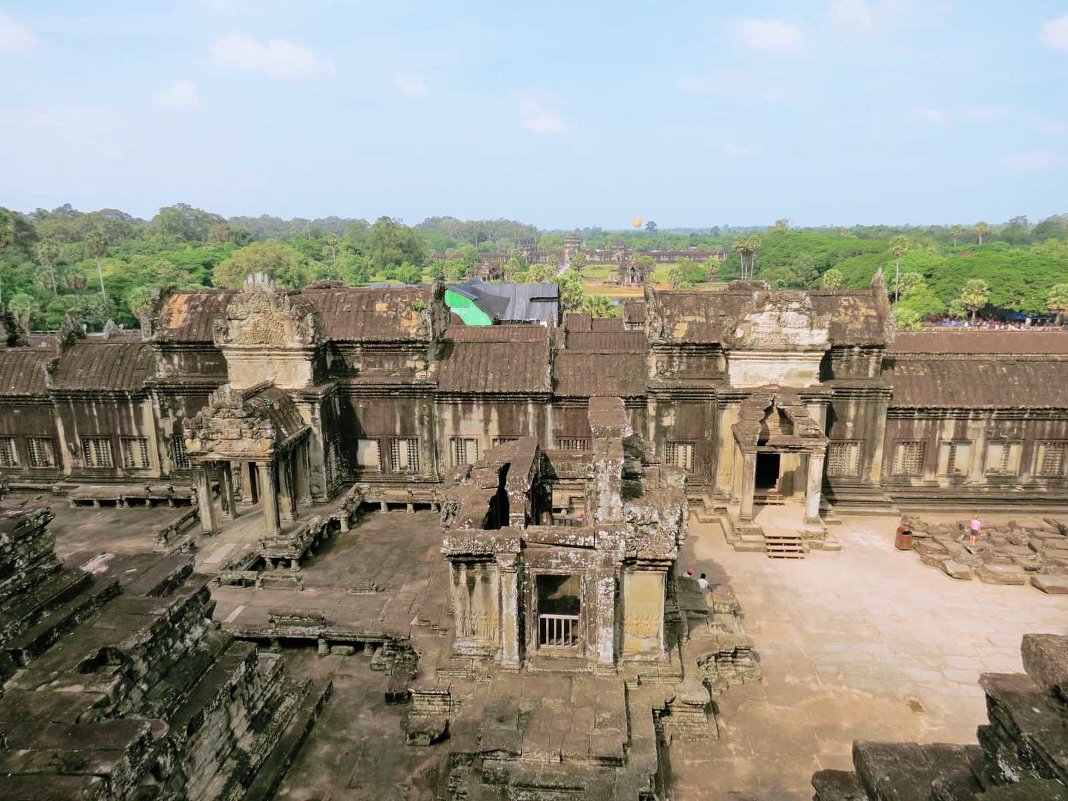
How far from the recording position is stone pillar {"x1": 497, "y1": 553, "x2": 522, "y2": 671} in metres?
13.3

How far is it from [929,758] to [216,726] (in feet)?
29.4

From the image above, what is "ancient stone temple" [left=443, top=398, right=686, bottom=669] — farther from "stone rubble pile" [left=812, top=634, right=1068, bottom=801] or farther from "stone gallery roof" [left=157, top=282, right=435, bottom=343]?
"stone gallery roof" [left=157, top=282, right=435, bottom=343]

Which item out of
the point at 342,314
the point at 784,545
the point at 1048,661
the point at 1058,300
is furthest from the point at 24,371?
the point at 1058,300

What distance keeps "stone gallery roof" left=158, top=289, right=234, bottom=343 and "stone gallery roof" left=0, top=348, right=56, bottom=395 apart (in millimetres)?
4957

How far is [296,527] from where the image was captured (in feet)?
72.0

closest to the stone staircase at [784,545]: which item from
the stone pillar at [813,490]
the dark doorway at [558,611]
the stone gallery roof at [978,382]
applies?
the stone pillar at [813,490]

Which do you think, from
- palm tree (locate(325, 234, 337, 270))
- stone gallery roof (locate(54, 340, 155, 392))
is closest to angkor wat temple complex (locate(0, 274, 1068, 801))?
stone gallery roof (locate(54, 340, 155, 392))

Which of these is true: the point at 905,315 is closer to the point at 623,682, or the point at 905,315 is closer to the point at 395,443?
the point at 395,443

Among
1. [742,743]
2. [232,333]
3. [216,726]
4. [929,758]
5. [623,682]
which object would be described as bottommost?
[742,743]

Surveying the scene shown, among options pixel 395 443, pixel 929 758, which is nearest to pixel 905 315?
pixel 395 443

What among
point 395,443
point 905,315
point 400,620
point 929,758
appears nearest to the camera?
point 929,758

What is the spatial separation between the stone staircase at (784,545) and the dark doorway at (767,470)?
3809mm

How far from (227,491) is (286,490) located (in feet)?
8.72

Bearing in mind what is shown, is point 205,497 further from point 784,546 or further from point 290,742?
point 784,546
